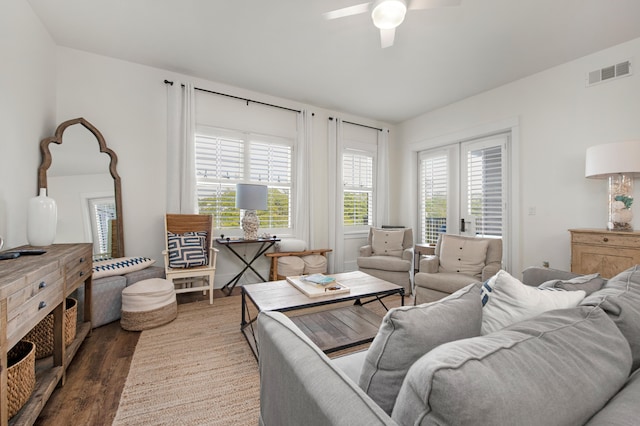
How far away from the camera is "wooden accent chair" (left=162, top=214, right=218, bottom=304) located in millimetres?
3049

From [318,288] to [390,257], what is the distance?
1.90 m

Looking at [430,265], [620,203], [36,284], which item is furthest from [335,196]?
[36,284]

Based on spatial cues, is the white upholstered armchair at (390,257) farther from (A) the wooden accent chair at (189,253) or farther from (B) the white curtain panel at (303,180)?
(A) the wooden accent chair at (189,253)

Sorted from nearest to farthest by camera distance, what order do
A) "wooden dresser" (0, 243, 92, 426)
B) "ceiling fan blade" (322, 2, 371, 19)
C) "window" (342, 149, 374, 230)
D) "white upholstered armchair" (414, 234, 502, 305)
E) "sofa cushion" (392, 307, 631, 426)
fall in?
"sofa cushion" (392, 307, 631, 426)
"wooden dresser" (0, 243, 92, 426)
"ceiling fan blade" (322, 2, 371, 19)
"white upholstered armchair" (414, 234, 502, 305)
"window" (342, 149, 374, 230)

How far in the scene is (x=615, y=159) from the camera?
247 cm

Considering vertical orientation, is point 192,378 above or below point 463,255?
below

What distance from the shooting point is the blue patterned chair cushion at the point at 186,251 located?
3092mm

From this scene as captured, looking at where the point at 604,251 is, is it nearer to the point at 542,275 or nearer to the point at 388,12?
the point at 542,275

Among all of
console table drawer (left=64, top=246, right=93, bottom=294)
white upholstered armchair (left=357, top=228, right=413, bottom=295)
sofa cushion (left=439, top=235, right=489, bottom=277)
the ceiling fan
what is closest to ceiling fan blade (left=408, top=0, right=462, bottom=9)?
the ceiling fan

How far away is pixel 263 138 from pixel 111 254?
243 centimetres

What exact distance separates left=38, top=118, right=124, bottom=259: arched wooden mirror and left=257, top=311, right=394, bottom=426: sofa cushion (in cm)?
283

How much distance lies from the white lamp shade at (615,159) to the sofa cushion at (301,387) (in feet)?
10.7

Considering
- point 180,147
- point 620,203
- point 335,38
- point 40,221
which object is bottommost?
point 40,221

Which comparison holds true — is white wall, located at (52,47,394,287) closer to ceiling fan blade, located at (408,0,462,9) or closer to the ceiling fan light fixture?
the ceiling fan light fixture
